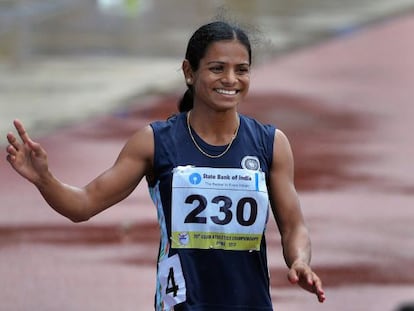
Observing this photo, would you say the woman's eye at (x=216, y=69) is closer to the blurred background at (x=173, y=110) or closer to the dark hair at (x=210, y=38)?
the dark hair at (x=210, y=38)

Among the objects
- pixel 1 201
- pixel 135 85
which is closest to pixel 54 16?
pixel 135 85

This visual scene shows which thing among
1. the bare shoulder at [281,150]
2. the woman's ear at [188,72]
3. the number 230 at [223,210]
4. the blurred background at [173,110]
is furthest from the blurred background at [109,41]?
the number 230 at [223,210]

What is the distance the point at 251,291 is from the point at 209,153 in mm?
567

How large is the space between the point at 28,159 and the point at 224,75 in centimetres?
84

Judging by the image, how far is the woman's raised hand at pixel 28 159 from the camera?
16.8 feet

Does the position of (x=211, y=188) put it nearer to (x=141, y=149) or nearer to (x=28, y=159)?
(x=141, y=149)

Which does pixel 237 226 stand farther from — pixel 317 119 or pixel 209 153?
pixel 317 119

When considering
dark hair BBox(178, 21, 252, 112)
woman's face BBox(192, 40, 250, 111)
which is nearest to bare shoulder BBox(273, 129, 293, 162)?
woman's face BBox(192, 40, 250, 111)

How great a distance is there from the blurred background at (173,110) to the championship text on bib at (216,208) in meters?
0.77

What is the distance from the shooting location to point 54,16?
20.0m

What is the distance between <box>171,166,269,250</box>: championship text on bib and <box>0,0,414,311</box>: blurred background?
77 centimetres

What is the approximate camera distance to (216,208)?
5277 mm

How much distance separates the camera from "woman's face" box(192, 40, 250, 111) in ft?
17.5

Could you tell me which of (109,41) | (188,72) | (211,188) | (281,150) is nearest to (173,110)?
(109,41)
